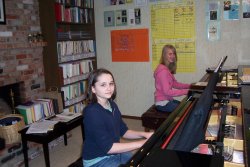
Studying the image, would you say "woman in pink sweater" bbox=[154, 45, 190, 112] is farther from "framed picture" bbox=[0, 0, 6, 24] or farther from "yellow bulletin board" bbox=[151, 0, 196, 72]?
"framed picture" bbox=[0, 0, 6, 24]

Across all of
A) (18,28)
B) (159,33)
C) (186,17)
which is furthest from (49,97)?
(186,17)

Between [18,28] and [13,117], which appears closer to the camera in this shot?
[13,117]

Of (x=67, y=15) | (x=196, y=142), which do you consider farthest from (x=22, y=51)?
(x=196, y=142)

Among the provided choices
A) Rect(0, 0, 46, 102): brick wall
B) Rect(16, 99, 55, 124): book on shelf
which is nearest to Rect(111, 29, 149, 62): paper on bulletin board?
Rect(0, 0, 46, 102): brick wall

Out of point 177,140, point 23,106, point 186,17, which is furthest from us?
point 186,17

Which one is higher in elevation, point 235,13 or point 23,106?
point 235,13

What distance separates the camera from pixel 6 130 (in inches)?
107

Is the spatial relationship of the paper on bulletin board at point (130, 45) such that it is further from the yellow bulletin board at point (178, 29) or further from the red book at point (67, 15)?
the red book at point (67, 15)

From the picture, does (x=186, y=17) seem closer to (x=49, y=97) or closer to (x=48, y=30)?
(x=48, y=30)

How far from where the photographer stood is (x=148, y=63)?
413 cm

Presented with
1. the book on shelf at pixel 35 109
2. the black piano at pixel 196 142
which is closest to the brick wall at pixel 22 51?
the book on shelf at pixel 35 109

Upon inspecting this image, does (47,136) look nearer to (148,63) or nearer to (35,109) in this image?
(35,109)

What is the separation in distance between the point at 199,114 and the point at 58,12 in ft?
10.1

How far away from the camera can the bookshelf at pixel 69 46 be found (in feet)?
11.5
